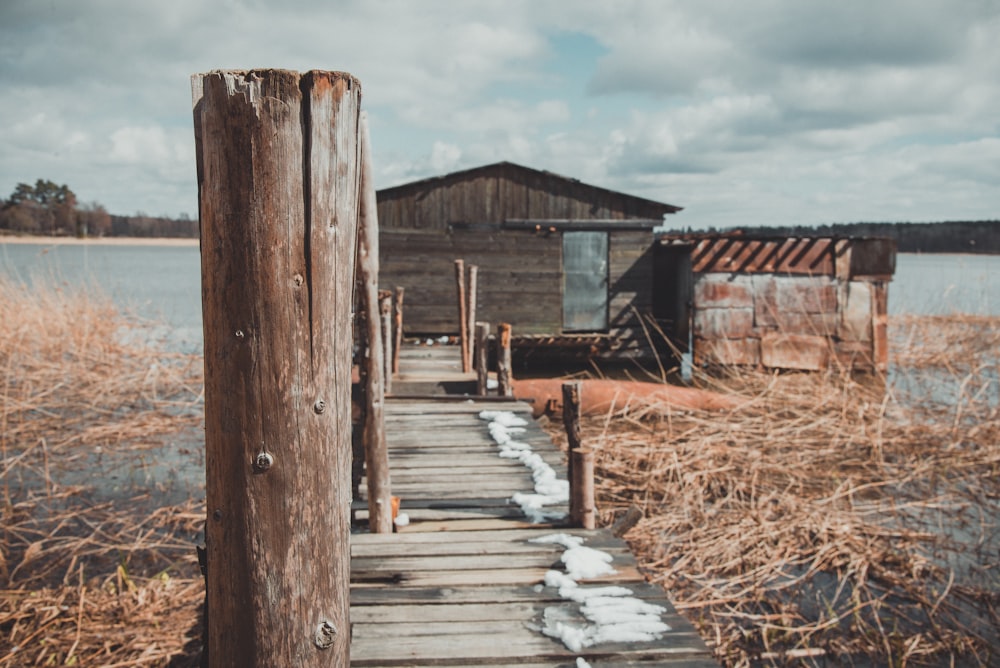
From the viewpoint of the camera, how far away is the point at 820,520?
23.9ft

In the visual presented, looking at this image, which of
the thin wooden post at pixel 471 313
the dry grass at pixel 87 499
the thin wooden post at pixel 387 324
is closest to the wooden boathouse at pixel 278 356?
the dry grass at pixel 87 499

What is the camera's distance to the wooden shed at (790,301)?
15992 mm

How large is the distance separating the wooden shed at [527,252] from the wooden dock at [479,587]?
39.9ft

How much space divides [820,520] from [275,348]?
6676 millimetres

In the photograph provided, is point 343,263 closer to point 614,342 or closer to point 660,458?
point 660,458

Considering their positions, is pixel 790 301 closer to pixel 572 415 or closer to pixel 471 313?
pixel 471 313

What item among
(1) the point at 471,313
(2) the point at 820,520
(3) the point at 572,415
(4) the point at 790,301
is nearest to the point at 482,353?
(1) the point at 471,313

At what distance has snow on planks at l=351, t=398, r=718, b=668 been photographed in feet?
11.2

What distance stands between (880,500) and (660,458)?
7.82 ft

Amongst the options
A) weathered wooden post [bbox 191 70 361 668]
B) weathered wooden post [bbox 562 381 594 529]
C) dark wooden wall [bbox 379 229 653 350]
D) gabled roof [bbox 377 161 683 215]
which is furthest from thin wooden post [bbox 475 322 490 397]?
gabled roof [bbox 377 161 683 215]

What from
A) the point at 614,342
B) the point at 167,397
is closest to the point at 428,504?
the point at 167,397

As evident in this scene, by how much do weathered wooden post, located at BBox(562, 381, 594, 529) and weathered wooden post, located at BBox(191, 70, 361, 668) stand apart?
263cm

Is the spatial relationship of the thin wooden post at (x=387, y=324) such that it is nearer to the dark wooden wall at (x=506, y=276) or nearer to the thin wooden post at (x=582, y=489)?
the thin wooden post at (x=582, y=489)

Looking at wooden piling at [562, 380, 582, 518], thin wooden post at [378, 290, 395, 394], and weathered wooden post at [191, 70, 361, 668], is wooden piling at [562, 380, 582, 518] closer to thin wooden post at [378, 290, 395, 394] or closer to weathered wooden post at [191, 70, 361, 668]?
weathered wooden post at [191, 70, 361, 668]
